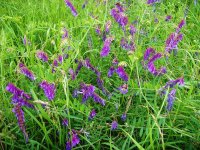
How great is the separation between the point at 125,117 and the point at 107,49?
396mm

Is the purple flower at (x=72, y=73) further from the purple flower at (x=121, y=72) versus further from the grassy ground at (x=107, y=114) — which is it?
the purple flower at (x=121, y=72)

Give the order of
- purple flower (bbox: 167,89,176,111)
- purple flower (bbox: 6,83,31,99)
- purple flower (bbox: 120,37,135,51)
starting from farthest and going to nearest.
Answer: purple flower (bbox: 120,37,135,51), purple flower (bbox: 167,89,176,111), purple flower (bbox: 6,83,31,99)

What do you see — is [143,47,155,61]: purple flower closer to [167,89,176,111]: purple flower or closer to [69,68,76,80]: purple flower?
[167,89,176,111]: purple flower

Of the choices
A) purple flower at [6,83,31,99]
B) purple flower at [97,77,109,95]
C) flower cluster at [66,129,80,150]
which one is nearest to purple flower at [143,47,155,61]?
purple flower at [97,77,109,95]

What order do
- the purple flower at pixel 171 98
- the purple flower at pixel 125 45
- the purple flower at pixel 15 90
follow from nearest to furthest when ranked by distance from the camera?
the purple flower at pixel 15 90
the purple flower at pixel 171 98
the purple flower at pixel 125 45

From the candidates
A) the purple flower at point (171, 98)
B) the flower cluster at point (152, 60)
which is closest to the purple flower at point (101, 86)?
the flower cluster at point (152, 60)

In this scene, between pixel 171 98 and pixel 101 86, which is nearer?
pixel 171 98

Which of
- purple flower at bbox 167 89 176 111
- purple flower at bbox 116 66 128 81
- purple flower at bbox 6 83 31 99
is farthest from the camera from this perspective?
purple flower at bbox 116 66 128 81

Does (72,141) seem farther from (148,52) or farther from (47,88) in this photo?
(148,52)

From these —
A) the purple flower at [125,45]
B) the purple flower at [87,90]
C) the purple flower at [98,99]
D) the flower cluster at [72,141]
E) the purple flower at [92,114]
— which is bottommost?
the flower cluster at [72,141]

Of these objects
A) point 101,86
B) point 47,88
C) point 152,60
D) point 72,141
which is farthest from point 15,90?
point 152,60

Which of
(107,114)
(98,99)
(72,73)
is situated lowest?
(107,114)

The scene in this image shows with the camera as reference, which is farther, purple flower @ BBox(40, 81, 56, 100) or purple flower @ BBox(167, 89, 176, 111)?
purple flower @ BBox(167, 89, 176, 111)

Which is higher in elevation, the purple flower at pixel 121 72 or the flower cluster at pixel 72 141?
the purple flower at pixel 121 72
